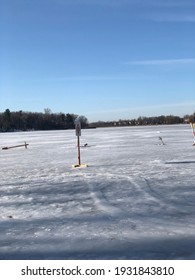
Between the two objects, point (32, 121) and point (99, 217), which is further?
point (32, 121)

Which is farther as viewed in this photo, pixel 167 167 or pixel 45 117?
pixel 45 117

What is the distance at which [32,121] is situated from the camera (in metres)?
182

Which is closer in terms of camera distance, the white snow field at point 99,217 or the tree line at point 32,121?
the white snow field at point 99,217

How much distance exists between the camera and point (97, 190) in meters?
9.30

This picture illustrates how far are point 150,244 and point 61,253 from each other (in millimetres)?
1155

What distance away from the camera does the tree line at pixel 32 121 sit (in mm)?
169275

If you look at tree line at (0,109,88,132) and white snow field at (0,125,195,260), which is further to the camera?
tree line at (0,109,88,132)

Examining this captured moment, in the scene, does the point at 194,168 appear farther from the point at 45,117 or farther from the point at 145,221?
the point at 45,117

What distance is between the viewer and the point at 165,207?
727 cm

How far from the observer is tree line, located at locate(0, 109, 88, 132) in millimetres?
169275
